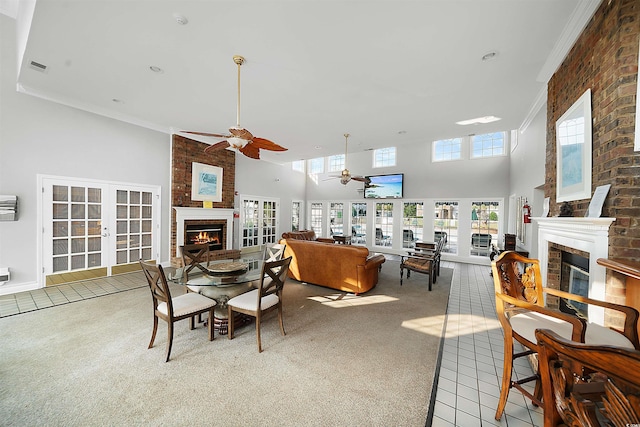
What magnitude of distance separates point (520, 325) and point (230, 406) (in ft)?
6.88

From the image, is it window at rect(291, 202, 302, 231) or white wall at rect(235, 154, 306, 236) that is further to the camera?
window at rect(291, 202, 302, 231)

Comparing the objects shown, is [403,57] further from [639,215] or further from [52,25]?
[52,25]

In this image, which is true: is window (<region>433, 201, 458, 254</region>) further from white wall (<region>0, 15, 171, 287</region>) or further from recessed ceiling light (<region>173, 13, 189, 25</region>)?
white wall (<region>0, 15, 171, 287</region>)

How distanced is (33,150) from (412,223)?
28.8 feet

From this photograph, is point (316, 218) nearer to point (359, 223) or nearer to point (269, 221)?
point (359, 223)

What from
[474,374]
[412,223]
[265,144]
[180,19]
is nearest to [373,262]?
[474,374]

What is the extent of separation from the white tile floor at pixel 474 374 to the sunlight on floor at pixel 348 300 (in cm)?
99

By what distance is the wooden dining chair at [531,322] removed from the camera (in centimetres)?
Answer: 139

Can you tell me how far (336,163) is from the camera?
952 cm

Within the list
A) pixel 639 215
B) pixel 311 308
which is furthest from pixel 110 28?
pixel 639 215

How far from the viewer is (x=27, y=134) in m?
3.81

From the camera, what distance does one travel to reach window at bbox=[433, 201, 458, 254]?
23.7ft

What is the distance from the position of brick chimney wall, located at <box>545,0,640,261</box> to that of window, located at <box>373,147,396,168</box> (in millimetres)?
6159

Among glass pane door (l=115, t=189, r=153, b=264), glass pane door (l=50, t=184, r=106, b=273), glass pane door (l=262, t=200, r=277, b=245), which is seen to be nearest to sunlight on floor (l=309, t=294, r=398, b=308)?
glass pane door (l=115, t=189, r=153, b=264)
